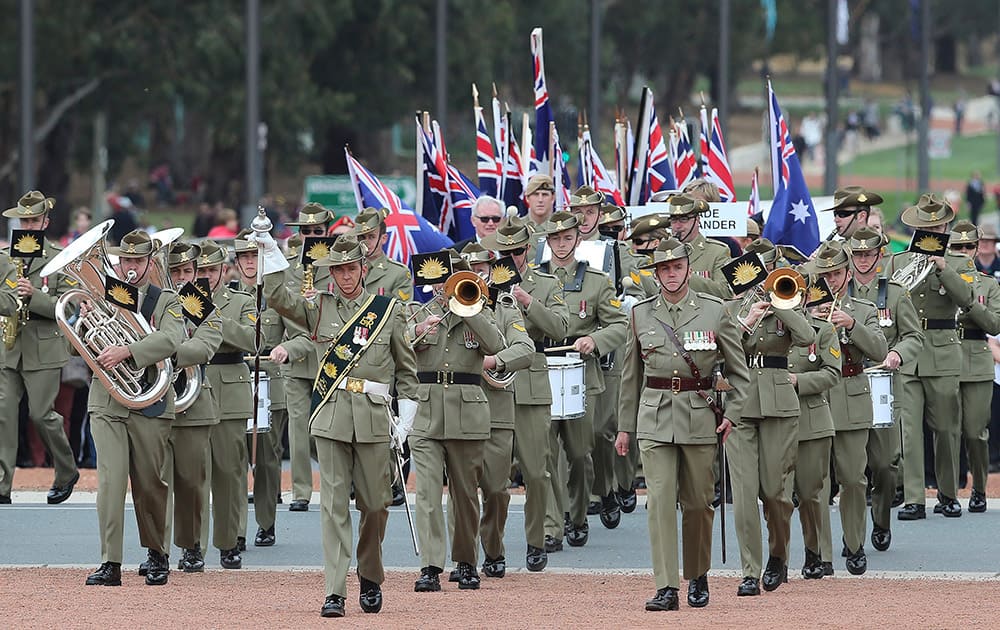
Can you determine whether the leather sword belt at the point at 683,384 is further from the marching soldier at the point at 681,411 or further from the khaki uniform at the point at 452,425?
the khaki uniform at the point at 452,425

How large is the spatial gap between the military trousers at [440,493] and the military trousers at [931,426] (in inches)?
160

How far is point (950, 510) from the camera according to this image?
1590cm

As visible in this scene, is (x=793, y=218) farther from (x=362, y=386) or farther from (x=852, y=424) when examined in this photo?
(x=362, y=386)

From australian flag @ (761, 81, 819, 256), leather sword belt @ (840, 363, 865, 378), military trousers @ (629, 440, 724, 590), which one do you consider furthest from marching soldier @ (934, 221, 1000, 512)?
military trousers @ (629, 440, 724, 590)

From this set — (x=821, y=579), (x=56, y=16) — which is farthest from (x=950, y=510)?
(x=56, y=16)

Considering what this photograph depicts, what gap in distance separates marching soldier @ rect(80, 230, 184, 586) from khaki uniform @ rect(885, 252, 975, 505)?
5633 millimetres

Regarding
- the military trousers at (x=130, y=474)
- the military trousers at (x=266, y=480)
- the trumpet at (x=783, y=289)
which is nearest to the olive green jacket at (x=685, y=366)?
the trumpet at (x=783, y=289)

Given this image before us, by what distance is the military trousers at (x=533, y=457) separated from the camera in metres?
13.6

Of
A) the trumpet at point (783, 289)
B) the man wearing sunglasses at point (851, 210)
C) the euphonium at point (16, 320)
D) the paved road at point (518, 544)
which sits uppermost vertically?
the man wearing sunglasses at point (851, 210)

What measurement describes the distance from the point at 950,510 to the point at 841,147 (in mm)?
64608

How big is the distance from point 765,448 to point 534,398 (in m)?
1.79

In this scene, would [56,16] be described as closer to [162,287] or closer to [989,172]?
[162,287]

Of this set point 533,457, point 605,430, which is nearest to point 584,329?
point 605,430

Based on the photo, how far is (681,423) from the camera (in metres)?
11.7
